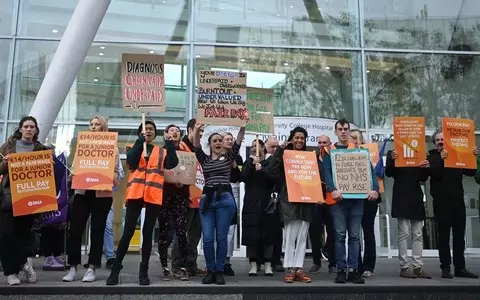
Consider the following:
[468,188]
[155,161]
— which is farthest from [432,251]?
[155,161]

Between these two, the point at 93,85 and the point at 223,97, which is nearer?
the point at 223,97

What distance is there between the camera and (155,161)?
234 inches

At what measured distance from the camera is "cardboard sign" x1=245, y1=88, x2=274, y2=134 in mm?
7184

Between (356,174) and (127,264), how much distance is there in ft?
13.7

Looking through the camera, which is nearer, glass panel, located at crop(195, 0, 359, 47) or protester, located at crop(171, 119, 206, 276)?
protester, located at crop(171, 119, 206, 276)

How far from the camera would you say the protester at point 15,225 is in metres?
5.70

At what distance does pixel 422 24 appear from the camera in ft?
44.3

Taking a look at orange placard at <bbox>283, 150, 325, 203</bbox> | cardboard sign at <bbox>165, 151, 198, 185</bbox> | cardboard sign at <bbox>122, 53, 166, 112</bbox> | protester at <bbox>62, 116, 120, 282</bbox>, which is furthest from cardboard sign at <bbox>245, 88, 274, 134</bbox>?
protester at <bbox>62, 116, 120, 282</bbox>

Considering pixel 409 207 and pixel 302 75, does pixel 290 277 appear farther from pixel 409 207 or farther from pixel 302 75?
pixel 302 75

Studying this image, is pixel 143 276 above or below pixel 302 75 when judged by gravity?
below

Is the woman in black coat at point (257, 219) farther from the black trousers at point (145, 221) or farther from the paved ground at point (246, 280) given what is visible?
the black trousers at point (145, 221)

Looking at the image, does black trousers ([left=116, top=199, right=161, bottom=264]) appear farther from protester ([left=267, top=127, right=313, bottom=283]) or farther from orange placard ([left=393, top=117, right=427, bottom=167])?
orange placard ([left=393, top=117, right=427, bottom=167])

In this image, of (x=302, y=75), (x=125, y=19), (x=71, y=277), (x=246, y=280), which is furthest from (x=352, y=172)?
(x=125, y=19)

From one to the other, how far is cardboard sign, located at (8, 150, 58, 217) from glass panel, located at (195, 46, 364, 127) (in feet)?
23.7
